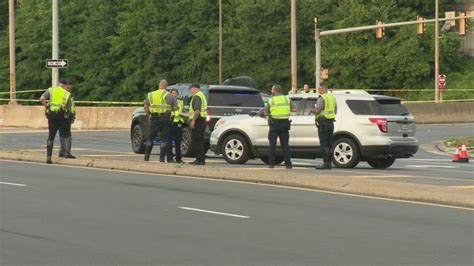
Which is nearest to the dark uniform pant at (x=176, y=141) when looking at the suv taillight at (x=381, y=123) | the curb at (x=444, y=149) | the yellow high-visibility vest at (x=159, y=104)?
the yellow high-visibility vest at (x=159, y=104)

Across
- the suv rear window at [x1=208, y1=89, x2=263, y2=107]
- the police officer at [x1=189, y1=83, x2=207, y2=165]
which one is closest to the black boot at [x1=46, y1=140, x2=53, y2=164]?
the police officer at [x1=189, y1=83, x2=207, y2=165]

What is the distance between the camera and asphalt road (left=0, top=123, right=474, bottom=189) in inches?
808

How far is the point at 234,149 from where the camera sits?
2377 centimetres

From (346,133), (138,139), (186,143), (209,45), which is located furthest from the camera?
(209,45)

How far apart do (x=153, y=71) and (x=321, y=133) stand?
64.7 meters

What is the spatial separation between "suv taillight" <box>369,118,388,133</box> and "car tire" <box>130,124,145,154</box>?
6559 mm

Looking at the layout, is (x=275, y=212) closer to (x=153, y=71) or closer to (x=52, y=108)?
(x=52, y=108)

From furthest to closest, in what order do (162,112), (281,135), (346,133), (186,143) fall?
(186,143) < (346,133) < (162,112) < (281,135)

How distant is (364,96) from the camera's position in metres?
23.1

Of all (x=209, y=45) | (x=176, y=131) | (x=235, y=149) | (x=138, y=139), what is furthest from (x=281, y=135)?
(x=209, y=45)

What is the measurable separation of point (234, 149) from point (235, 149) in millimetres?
26

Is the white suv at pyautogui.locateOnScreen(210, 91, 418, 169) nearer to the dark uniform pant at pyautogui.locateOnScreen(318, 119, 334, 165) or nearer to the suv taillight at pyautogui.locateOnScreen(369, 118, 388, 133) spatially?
the suv taillight at pyautogui.locateOnScreen(369, 118, 388, 133)

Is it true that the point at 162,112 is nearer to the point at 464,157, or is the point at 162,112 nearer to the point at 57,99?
the point at 57,99

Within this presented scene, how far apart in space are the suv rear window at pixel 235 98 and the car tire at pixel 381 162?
332 cm
